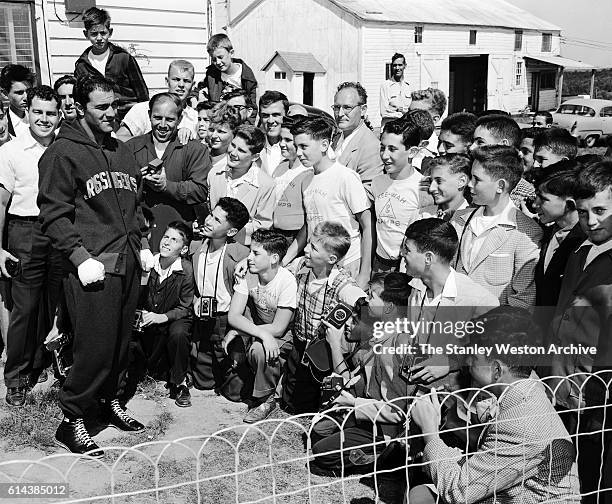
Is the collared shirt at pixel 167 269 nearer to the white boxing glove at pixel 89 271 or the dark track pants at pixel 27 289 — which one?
the dark track pants at pixel 27 289

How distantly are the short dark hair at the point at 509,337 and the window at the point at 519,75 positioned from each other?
126 feet

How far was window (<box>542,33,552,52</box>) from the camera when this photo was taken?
4072 centimetres

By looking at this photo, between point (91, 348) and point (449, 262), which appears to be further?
point (91, 348)

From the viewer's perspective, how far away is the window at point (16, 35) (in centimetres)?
901

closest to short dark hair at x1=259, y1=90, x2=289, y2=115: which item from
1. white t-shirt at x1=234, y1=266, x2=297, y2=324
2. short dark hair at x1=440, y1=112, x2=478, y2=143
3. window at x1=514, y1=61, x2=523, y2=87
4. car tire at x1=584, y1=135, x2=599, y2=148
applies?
short dark hair at x1=440, y1=112, x2=478, y2=143

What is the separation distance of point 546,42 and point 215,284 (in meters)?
40.8

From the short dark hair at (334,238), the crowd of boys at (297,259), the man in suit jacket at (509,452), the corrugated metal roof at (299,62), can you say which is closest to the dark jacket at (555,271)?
the crowd of boys at (297,259)

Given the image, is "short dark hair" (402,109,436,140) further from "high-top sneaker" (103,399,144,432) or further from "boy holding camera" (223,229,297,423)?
"high-top sneaker" (103,399,144,432)

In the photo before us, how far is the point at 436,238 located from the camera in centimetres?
385

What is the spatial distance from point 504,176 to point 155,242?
2.75 metres

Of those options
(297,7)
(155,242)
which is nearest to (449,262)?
(155,242)

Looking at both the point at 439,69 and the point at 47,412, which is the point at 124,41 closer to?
the point at 47,412

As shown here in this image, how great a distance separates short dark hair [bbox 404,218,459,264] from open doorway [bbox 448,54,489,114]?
3458cm

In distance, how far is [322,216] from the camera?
5.11 metres
